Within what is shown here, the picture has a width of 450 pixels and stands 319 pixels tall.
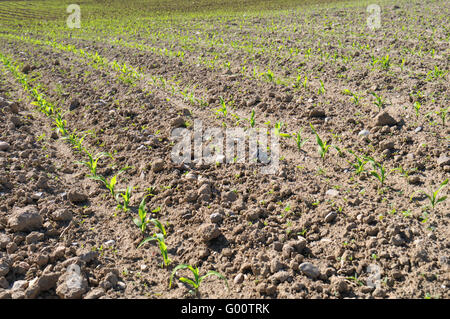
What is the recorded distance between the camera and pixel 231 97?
19.6ft

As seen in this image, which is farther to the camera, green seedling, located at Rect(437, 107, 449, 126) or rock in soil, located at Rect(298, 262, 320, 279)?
green seedling, located at Rect(437, 107, 449, 126)

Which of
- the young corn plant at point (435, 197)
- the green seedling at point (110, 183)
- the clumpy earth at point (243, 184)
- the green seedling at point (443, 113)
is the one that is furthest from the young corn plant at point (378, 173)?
the green seedling at point (110, 183)

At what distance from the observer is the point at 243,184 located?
3791 mm

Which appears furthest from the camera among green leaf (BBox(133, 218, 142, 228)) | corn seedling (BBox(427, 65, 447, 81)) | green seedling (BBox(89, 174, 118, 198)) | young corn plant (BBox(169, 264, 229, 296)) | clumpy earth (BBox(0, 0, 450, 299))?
corn seedling (BBox(427, 65, 447, 81))

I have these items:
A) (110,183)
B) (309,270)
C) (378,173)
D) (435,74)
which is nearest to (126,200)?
(110,183)

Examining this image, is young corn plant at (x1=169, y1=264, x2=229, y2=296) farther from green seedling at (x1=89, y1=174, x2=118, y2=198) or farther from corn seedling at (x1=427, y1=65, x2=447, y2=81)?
corn seedling at (x1=427, y1=65, x2=447, y2=81)

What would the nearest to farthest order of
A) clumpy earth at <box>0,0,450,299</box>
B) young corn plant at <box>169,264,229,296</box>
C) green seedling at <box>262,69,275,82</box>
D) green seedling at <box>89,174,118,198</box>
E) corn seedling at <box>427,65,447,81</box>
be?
young corn plant at <box>169,264,229,296</box>, clumpy earth at <box>0,0,450,299</box>, green seedling at <box>89,174,118,198</box>, corn seedling at <box>427,65,447,81</box>, green seedling at <box>262,69,275,82</box>

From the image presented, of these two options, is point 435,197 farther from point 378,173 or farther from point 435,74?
point 435,74

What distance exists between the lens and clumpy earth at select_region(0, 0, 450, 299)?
106 inches

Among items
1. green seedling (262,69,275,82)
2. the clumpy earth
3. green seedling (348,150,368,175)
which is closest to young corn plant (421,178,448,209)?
the clumpy earth
